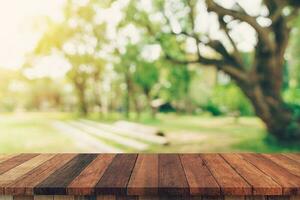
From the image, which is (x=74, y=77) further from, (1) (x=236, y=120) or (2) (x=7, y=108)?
(1) (x=236, y=120)

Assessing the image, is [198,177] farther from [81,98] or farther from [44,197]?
[81,98]

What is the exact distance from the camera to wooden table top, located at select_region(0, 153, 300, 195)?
66.1 inches

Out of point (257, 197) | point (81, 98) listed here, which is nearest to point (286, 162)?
point (257, 197)

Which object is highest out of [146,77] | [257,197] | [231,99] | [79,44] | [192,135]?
[79,44]

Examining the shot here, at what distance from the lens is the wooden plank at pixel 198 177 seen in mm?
1671

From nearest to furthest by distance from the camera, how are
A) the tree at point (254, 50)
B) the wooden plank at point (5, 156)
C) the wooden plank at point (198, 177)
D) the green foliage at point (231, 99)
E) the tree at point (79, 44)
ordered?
the wooden plank at point (198, 177) < the wooden plank at point (5, 156) < the tree at point (254, 50) < the green foliage at point (231, 99) < the tree at point (79, 44)

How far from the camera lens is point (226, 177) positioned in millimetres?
1842

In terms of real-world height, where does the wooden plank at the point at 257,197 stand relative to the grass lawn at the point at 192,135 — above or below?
above

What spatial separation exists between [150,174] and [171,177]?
105 mm

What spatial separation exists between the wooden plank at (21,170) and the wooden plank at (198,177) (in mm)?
720

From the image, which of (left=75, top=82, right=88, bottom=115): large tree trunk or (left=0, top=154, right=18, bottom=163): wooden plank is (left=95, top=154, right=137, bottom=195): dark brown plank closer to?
(left=0, top=154, right=18, bottom=163): wooden plank

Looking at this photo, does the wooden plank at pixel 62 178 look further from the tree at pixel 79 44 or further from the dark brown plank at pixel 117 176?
the tree at pixel 79 44

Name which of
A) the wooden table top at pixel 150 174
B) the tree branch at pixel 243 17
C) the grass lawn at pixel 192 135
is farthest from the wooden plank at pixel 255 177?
the grass lawn at pixel 192 135

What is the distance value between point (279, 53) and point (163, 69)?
1826 mm
